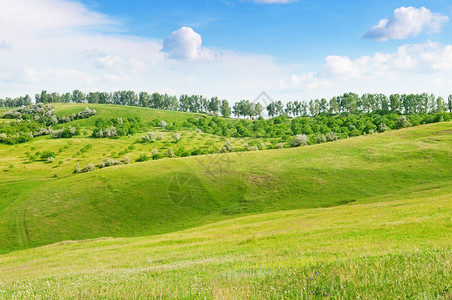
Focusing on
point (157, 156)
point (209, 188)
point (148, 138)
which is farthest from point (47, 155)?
point (209, 188)

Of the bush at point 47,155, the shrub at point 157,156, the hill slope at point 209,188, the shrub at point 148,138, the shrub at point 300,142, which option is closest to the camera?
the hill slope at point 209,188

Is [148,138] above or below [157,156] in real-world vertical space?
above

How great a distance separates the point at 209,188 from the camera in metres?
92.1

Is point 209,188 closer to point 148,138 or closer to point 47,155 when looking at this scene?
point 47,155

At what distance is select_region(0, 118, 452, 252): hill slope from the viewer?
76812 millimetres

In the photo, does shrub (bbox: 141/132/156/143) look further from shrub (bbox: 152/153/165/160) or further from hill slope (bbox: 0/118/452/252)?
hill slope (bbox: 0/118/452/252)

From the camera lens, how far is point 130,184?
96.4 meters

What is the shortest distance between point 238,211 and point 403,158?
5287 centimetres

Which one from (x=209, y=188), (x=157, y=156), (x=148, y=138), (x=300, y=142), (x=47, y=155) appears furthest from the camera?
(x=148, y=138)

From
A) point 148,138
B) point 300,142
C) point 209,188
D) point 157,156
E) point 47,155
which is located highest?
point 148,138

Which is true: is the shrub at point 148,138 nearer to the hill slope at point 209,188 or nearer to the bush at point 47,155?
the bush at point 47,155

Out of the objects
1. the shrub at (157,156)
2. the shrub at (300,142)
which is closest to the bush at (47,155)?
the shrub at (157,156)

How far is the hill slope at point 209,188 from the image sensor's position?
252 feet

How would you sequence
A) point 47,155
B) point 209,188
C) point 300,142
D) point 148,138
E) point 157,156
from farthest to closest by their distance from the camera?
point 148,138 < point 47,155 < point 157,156 < point 300,142 < point 209,188
